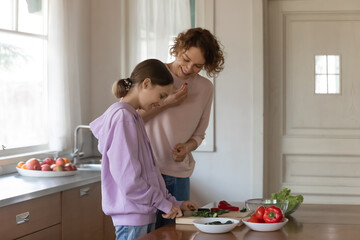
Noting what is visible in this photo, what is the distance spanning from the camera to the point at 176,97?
2713 mm

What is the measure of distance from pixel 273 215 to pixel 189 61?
0.82m

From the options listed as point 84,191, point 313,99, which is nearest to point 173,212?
point 84,191

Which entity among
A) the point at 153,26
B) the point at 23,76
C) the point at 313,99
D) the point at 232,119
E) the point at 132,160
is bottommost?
the point at 132,160

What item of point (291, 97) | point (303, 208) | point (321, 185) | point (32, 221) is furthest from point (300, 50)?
point (32, 221)

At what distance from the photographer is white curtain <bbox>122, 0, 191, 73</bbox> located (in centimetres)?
453

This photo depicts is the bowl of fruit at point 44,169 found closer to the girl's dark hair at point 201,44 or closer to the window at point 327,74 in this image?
the girl's dark hair at point 201,44

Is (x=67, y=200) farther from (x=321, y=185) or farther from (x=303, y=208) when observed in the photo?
(x=321, y=185)

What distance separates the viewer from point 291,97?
4.57m

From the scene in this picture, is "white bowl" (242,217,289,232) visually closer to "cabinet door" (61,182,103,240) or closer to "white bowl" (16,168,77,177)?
"cabinet door" (61,182,103,240)

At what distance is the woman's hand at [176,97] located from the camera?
106 inches

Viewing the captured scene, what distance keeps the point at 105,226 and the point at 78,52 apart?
1.43 metres

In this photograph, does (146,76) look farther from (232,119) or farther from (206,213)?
(232,119)

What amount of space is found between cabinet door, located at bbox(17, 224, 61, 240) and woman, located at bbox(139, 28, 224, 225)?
33.6 inches

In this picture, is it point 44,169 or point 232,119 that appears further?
point 232,119
